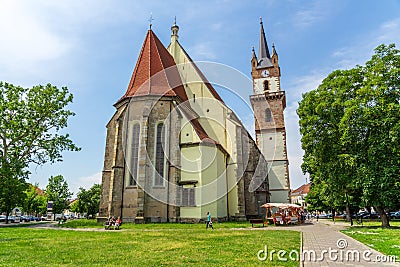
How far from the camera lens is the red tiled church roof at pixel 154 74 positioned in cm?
2541

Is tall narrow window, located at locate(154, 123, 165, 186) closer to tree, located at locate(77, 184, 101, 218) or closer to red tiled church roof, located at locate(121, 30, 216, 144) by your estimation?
red tiled church roof, located at locate(121, 30, 216, 144)

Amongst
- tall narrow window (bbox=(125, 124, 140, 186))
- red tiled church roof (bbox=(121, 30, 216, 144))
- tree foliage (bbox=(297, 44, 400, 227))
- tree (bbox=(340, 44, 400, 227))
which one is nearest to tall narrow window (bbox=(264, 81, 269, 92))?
red tiled church roof (bbox=(121, 30, 216, 144))

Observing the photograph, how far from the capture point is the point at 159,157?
23.5 m

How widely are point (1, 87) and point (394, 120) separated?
1280 inches

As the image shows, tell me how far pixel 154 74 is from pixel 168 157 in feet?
27.2

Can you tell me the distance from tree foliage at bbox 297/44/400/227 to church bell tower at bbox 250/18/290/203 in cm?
1596

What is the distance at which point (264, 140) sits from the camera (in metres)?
39.4

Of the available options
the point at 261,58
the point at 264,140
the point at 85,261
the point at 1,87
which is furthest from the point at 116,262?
the point at 261,58

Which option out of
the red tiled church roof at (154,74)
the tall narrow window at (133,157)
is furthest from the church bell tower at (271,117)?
the tall narrow window at (133,157)

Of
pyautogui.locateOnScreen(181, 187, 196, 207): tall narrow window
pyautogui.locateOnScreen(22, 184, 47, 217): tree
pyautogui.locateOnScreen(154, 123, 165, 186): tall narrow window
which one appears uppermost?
pyautogui.locateOnScreen(154, 123, 165, 186): tall narrow window

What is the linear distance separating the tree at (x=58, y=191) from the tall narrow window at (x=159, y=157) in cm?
3521

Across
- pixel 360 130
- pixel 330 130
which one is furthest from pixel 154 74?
pixel 360 130

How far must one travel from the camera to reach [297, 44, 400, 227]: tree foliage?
57.2 feet

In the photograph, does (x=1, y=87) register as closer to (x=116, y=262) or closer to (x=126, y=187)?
(x=126, y=187)
